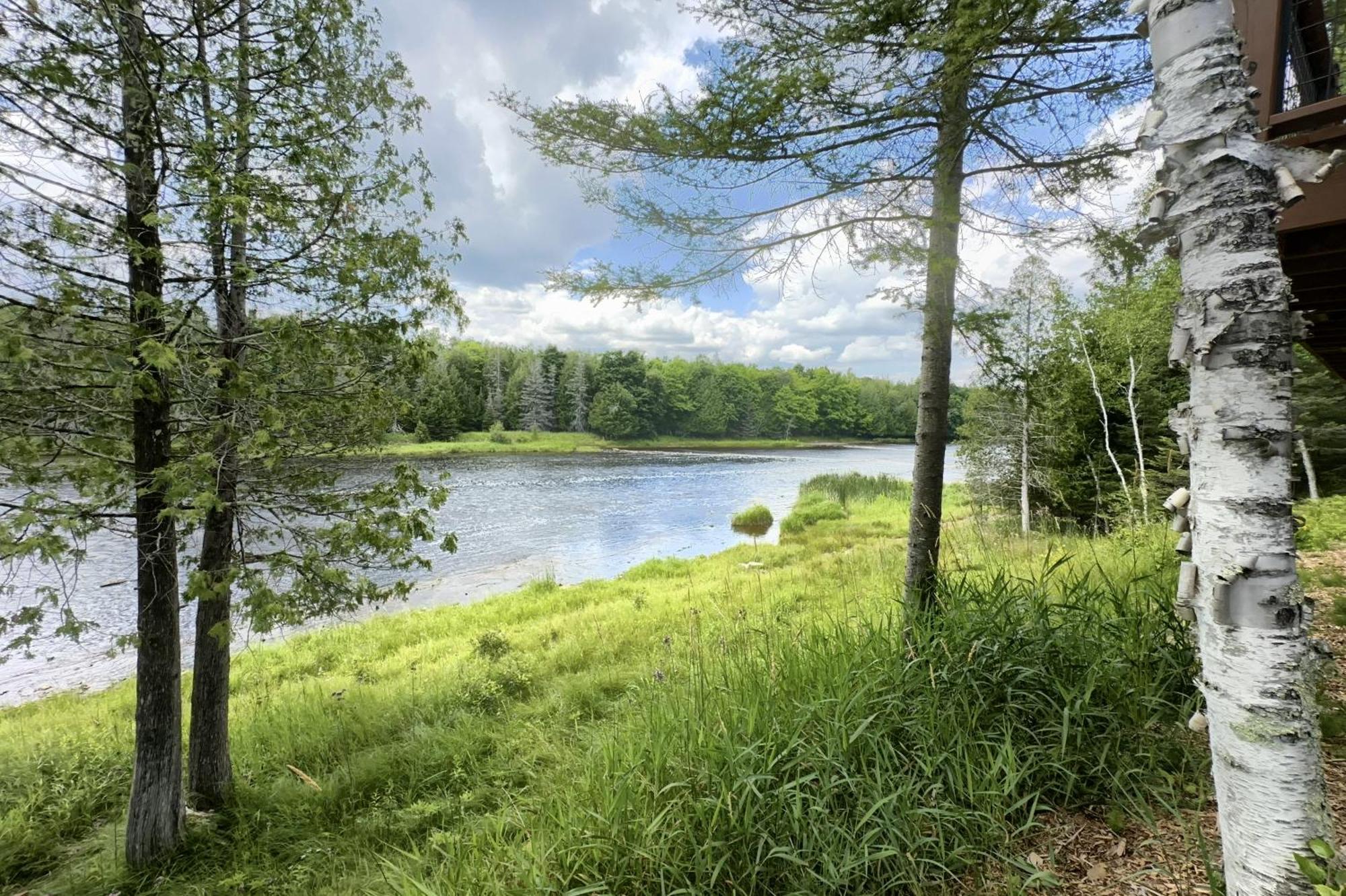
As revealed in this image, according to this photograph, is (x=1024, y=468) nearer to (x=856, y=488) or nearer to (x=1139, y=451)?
(x=1139, y=451)

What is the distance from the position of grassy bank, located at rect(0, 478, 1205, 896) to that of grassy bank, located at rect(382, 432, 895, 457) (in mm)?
29412

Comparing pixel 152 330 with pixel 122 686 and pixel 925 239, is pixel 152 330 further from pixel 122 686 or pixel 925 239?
pixel 122 686

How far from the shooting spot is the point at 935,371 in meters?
3.45

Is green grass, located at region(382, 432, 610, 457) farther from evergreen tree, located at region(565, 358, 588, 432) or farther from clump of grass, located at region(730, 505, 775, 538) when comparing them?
clump of grass, located at region(730, 505, 775, 538)

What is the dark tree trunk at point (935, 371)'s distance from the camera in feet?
10.7

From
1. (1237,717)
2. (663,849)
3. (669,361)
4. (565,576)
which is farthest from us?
(669,361)

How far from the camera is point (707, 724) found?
2617mm

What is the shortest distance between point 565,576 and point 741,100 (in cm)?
1076

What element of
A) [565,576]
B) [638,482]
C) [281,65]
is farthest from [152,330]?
[638,482]

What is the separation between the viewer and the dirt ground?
5.93 ft

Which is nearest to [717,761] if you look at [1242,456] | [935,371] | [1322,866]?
[1322,866]

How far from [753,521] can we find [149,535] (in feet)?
55.2

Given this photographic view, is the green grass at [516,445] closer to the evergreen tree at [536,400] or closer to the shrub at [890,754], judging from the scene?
the evergreen tree at [536,400]

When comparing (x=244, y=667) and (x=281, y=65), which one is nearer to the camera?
(x=281, y=65)
